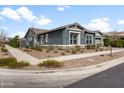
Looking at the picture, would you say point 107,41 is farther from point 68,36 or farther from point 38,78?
point 38,78

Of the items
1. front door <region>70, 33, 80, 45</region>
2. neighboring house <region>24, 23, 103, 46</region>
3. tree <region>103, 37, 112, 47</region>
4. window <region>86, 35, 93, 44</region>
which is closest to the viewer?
neighboring house <region>24, 23, 103, 46</region>

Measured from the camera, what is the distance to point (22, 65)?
43.9ft

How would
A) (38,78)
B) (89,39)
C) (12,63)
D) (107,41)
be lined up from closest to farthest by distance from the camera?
(38,78), (12,63), (89,39), (107,41)

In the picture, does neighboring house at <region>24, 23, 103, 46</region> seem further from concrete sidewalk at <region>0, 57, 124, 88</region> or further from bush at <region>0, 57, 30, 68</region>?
concrete sidewalk at <region>0, 57, 124, 88</region>

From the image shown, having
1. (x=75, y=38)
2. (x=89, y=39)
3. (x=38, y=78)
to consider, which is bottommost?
(x=38, y=78)

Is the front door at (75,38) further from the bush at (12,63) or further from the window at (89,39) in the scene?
the bush at (12,63)

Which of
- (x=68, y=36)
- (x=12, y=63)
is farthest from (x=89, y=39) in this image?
(x=12, y=63)

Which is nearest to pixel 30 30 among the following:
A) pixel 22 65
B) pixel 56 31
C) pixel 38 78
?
pixel 56 31

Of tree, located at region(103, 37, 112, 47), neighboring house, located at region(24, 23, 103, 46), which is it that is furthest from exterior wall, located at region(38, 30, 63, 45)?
tree, located at region(103, 37, 112, 47)

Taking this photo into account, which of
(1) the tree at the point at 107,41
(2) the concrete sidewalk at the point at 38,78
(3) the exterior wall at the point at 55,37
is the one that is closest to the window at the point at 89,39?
(3) the exterior wall at the point at 55,37

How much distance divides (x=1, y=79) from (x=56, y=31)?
2249 centimetres

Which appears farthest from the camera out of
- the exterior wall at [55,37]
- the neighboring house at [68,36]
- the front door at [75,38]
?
the front door at [75,38]
